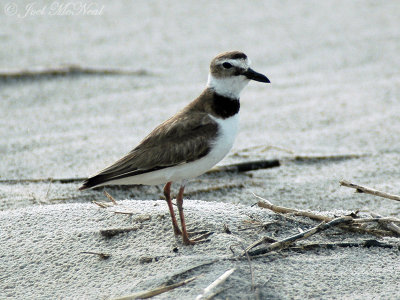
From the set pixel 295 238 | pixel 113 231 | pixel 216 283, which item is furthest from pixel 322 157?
pixel 216 283

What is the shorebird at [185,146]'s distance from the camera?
142 inches

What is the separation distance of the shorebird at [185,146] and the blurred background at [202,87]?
3.18 feet

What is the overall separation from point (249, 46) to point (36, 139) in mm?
3248

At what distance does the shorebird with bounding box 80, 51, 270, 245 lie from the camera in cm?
360

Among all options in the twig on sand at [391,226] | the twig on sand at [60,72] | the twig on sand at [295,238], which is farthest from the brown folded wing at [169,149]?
the twig on sand at [60,72]

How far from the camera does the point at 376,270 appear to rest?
10.5 ft

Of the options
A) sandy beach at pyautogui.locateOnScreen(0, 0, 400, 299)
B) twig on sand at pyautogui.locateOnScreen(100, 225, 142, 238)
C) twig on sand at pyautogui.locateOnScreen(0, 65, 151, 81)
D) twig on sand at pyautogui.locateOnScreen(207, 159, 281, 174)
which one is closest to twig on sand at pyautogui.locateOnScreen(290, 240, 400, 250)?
sandy beach at pyautogui.locateOnScreen(0, 0, 400, 299)

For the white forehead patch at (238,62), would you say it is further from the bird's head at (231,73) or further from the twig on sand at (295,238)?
the twig on sand at (295,238)

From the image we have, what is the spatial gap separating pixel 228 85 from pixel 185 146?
518 millimetres

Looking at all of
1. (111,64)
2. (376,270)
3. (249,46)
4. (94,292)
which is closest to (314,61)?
(249,46)

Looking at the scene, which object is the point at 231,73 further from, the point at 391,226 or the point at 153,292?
the point at 153,292

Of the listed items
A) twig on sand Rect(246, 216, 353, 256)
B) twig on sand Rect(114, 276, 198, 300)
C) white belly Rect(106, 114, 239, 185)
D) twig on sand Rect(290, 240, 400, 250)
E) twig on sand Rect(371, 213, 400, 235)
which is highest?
white belly Rect(106, 114, 239, 185)

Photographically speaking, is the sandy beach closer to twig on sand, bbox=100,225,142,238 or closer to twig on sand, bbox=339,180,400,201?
twig on sand, bbox=100,225,142,238

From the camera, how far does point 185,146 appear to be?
3623 mm
